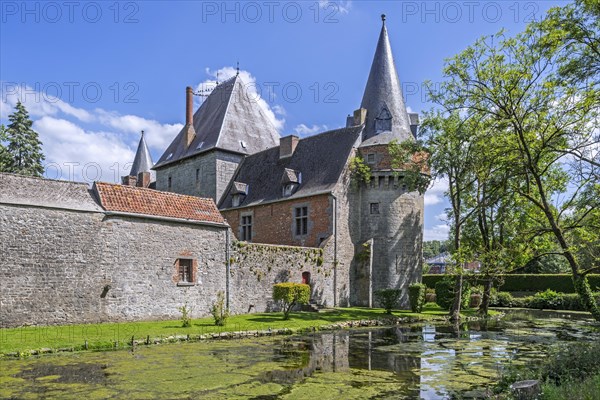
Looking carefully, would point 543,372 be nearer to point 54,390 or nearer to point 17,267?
point 54,390

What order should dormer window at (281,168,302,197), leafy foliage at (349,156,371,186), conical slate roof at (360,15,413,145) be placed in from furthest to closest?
dormer window at (281,168,302,197) < conical slate roof at (360,15,413,145) < leafy foliage at (349,156,371,186)

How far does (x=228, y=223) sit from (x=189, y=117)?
1221 centimetres

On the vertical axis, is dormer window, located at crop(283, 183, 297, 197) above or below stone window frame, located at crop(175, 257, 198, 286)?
above

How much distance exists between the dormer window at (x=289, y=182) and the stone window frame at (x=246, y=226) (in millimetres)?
3401

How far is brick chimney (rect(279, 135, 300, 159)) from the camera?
33344 millimetres

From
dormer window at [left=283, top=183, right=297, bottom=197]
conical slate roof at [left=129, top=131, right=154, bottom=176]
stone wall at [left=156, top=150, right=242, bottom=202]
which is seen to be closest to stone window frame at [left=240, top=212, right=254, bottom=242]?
dormer window at [left=283, top=183, right=297, bottom=197]

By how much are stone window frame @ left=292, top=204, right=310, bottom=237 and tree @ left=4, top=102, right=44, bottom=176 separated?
23326 mm

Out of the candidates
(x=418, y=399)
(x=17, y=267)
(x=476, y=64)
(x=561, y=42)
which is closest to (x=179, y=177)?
(x=17, y=267)

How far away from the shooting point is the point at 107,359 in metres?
12.5

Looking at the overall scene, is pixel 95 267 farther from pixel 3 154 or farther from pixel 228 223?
pixel 3 154

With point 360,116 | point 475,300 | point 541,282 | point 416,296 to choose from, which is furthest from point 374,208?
point 541,282

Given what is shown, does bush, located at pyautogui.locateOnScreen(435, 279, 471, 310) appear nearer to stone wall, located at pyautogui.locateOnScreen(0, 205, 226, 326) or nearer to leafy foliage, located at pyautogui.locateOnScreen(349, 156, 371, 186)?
leafy foliage, located at pyautogui.locateOnScreen(349, 156, 371, 186)

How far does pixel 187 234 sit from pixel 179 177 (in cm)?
1972

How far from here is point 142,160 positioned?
53.7m
